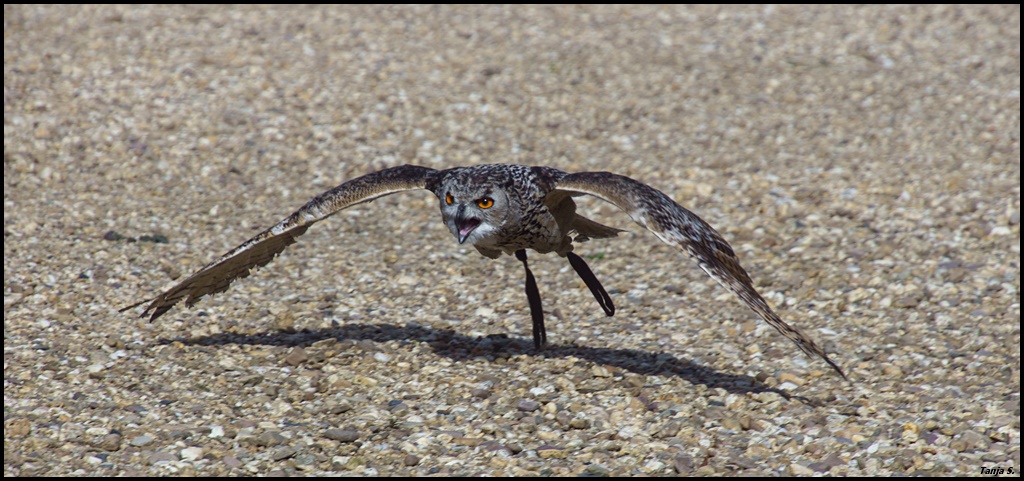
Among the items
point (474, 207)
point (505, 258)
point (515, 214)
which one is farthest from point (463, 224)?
point (505, 258)

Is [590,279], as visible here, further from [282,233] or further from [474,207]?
[282,233]

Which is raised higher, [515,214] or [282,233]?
[515,214]

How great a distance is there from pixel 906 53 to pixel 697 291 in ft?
22.4

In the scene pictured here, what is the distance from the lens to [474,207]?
575 cm

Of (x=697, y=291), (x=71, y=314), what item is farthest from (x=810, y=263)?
(x=71, y=314)

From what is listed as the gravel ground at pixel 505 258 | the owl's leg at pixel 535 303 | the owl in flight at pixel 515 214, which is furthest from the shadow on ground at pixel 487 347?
the owl in flight at pixel 515 214

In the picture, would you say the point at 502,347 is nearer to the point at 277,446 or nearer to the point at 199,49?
the point at 277,446

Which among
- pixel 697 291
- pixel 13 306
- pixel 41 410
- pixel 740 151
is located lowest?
pixel 41 410

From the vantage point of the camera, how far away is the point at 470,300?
25.2 feet

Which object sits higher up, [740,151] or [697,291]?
[740,151]

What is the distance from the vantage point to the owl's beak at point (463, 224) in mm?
5758

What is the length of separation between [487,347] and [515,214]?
1348 millimetres

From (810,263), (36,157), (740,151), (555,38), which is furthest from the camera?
(555,38)

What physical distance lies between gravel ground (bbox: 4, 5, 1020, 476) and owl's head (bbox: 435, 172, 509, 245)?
1029 mm
